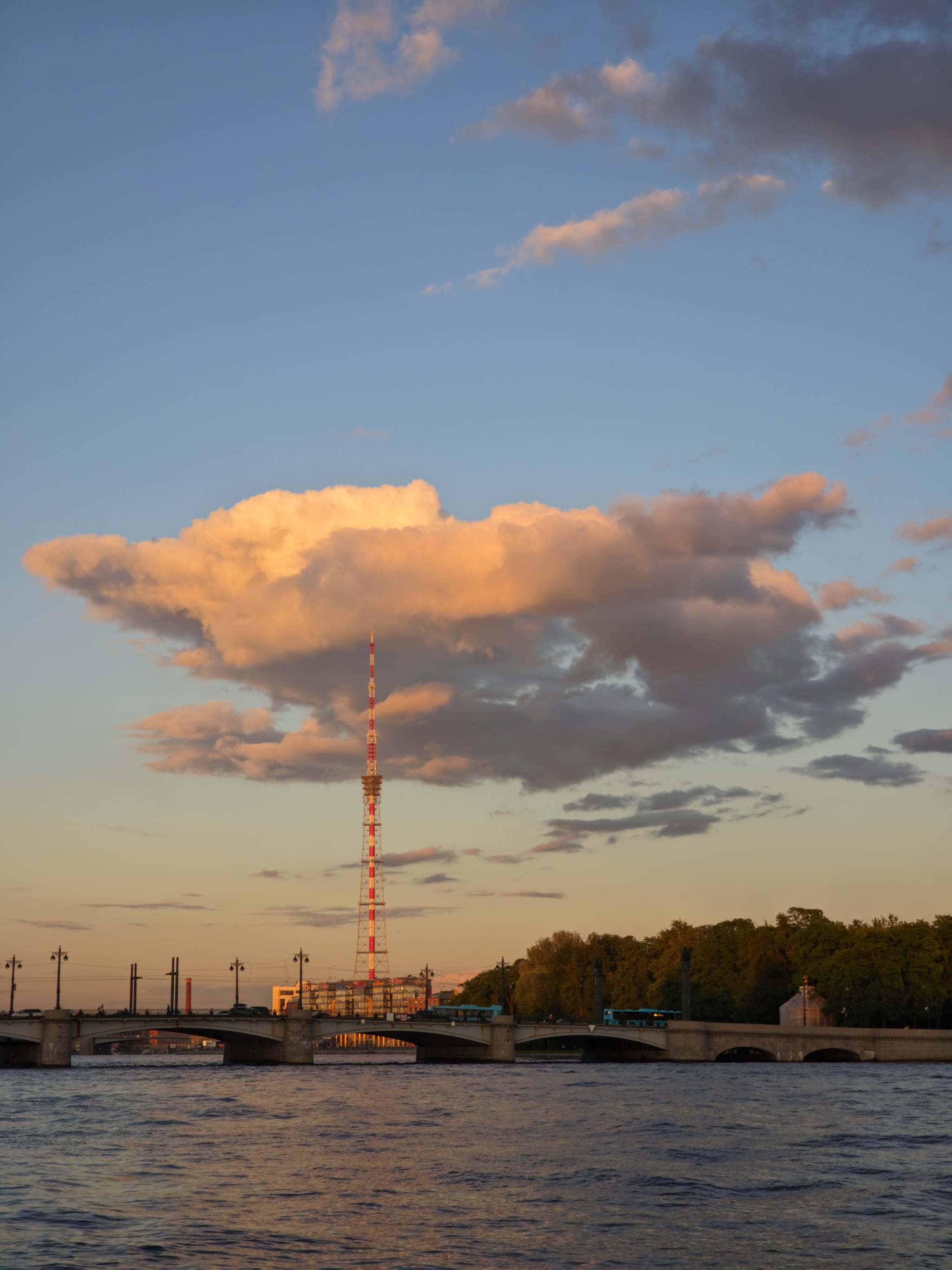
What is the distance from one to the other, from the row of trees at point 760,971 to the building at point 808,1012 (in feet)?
3.44

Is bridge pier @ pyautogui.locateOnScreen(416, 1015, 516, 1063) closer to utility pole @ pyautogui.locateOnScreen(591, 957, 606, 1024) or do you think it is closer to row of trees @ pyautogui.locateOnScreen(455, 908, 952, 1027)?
utility pole @ pyautogui.locateOnScreen(591, 957, 606, 1024)

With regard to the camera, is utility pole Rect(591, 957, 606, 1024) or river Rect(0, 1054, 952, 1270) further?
utility pole Rect(591, 957, 606, 1024)

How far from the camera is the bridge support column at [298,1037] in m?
114

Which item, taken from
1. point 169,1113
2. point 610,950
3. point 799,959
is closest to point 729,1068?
point 799,959

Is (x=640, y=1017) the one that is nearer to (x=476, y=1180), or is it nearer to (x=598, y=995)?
(x=598, y=995)

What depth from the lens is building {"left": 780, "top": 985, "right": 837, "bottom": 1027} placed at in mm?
137125

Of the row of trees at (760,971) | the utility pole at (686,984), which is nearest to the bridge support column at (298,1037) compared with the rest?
the utility pole at (686,984)

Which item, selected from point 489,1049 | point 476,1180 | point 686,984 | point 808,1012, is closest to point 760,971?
point 808,1012

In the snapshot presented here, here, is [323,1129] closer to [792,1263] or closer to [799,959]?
[792,1263]

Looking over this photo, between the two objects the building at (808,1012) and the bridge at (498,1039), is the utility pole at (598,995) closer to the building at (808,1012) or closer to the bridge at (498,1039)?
the bridge at (498,1039)

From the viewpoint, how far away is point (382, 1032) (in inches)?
4646

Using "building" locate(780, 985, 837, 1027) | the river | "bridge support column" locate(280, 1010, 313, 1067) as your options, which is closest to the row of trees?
"building" locate(780, 985, 837, 1027)

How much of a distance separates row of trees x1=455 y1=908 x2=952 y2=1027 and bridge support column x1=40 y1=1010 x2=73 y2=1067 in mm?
70083

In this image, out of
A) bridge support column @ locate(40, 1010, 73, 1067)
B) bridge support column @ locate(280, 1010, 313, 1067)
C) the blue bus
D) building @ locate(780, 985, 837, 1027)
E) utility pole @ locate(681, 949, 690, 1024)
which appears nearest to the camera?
bridge support column @ locate(40, 1010, 73, 1067)
